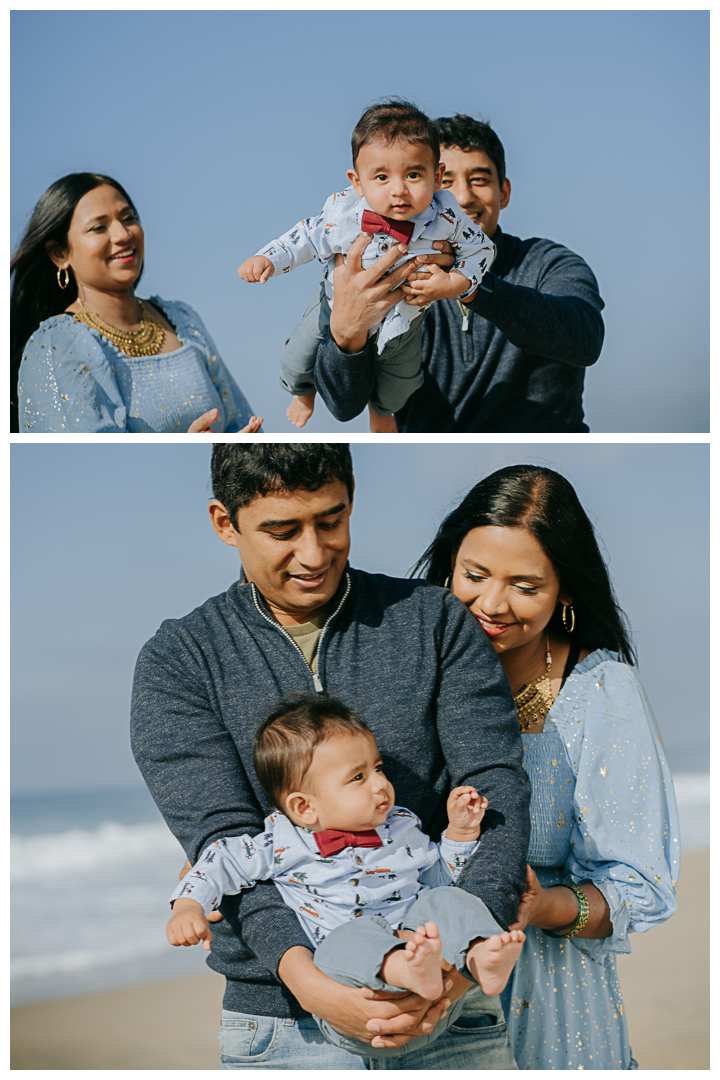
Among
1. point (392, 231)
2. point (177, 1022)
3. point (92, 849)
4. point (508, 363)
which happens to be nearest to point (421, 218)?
point (392, 231)

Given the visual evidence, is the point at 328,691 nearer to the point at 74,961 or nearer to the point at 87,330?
the point at 87,330

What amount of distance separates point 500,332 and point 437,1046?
154 centimetres

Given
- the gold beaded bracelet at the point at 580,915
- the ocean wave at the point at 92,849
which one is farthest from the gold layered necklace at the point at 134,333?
the ocean wave at the point at 92,849

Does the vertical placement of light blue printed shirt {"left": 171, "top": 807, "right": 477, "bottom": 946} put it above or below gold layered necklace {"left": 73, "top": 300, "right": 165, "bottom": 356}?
below

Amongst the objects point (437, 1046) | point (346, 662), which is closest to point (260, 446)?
point (346, 662)

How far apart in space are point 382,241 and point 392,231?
0.03 metres

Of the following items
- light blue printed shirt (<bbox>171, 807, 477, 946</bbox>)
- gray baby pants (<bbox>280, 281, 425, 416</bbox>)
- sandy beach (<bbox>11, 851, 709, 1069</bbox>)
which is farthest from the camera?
sandy beach (<bbox>11, 851, 709, 1069</bbox>)

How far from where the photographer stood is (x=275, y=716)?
6.03 ft

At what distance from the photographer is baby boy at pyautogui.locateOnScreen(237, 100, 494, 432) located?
76.3 inches

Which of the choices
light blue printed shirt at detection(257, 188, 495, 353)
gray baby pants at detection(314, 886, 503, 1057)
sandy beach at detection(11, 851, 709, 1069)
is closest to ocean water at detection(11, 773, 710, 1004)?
sandy beach at detection(11, 851, 709, 1069)

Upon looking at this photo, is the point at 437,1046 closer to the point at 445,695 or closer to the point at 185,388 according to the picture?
the point at 445,695

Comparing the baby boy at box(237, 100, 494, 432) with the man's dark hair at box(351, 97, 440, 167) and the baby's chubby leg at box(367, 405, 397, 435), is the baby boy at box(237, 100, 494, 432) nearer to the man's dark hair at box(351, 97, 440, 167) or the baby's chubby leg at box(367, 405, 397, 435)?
the man's dark hair at box(351, 97, 440, 167)

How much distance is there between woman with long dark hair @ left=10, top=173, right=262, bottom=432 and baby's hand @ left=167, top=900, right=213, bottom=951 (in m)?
1.10

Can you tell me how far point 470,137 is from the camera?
87.2 inches
